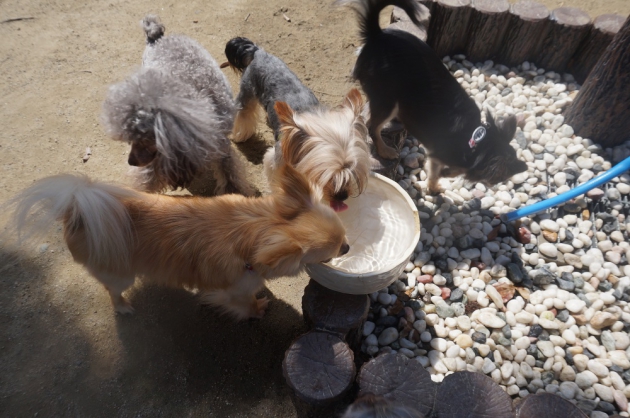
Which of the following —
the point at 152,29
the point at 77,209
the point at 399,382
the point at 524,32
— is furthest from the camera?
the point at 524,32

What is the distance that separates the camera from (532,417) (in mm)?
2107

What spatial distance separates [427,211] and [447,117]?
0.98m

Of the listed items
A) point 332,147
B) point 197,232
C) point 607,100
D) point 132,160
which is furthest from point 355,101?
point 607,100

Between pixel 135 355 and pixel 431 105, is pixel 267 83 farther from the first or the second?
pixel 135 355

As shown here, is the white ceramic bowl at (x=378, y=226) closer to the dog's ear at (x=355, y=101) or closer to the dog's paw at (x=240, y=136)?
the dog's ear at (x=355, y=101)

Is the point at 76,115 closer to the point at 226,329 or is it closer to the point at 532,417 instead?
the point at 226,329

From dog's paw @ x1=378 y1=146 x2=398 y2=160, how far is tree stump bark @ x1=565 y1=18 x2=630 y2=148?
6.85ft

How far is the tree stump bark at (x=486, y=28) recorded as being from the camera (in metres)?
4.64

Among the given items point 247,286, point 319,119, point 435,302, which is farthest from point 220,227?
point 435,302

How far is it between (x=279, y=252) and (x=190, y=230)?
78 cm

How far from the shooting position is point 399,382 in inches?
88.7

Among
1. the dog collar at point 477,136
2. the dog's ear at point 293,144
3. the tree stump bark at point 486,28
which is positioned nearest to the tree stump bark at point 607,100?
the tree stump bark at point 486,28

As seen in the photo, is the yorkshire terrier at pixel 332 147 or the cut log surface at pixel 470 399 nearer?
the cut log surface at pixel 470 399

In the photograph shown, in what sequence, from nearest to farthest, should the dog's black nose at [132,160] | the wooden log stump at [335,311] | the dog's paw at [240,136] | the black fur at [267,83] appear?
the wooden log stump at [335,311] < the dog's black nose at [132,160] < the black fur at [267,83] < the dog's paw at [240,136]
